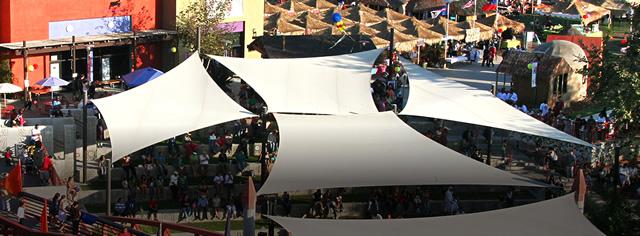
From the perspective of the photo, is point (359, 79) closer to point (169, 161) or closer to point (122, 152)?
point (169, 161)

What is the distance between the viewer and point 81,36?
136 ft

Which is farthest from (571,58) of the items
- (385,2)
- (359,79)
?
(385,2)

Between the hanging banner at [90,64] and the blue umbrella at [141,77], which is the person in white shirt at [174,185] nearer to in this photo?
the blue umbrella at [141,77]

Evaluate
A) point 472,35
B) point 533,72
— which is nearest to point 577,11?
point 472,35

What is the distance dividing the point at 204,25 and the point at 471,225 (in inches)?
921

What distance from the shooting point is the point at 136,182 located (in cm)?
3188

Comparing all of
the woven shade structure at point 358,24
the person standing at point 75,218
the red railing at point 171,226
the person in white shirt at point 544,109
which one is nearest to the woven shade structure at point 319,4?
the woven shade structure at point 358,24

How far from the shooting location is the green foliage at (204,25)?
43.1 metres

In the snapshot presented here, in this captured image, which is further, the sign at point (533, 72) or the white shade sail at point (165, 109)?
the sign at point (533, 72)

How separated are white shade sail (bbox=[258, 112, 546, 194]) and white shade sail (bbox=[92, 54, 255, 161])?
2.06m

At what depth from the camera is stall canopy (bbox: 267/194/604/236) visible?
69.9ft

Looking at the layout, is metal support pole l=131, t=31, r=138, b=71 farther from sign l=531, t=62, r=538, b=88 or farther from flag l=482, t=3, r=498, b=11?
flag l=482, t=3, r=498, b=11

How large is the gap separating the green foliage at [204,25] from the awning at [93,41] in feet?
1.69

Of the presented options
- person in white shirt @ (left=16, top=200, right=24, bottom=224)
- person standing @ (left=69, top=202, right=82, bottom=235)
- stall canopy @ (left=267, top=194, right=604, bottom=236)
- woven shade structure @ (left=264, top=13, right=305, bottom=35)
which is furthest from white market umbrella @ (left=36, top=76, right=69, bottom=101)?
stall canopy @ (left=267, top=194, right=604, bottom=236)
